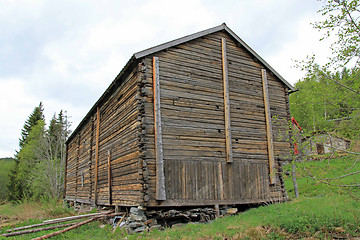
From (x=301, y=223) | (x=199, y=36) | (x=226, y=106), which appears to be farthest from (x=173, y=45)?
(x=301, y=223)

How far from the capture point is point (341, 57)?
8.05 metres

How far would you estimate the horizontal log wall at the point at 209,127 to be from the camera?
10695 millimetres

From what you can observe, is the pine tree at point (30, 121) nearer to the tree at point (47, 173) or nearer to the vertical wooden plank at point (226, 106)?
the tree at point (47, 173)

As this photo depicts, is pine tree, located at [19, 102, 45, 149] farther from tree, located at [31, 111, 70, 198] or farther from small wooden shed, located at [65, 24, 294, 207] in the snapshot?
small wooden shed, located at [65, 24, 294, 207]

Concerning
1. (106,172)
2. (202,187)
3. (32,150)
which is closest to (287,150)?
(202,187)

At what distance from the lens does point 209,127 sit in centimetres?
1177

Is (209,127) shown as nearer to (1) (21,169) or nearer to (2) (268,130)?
(2) (268,130)

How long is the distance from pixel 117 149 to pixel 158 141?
340 cm

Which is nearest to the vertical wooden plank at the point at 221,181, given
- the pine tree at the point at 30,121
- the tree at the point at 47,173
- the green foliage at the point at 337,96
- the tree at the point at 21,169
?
the green foliage at the point at 337,96

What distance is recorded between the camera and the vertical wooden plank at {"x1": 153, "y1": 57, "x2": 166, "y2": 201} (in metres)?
10.0

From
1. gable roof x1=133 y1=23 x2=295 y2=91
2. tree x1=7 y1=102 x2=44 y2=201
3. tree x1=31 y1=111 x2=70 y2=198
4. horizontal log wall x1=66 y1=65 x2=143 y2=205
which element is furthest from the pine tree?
gable roof x1=133 y1=23 x2=295 y2=91

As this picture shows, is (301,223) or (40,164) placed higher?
(40,164)

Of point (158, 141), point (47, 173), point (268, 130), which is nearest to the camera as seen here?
point (158, 141)

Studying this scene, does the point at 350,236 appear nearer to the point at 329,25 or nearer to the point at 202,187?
the point at 202,187
